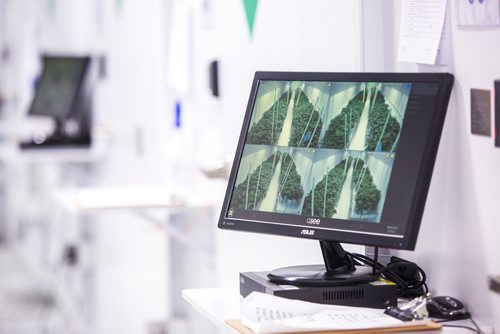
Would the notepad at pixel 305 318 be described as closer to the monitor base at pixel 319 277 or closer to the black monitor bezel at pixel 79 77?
the monitor base at pixel 319 277

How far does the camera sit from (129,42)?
13.4 feet

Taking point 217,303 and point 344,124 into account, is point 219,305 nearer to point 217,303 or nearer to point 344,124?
point 217,303

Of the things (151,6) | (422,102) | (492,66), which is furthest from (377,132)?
(151,6)

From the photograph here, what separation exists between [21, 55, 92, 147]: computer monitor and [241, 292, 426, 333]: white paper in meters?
2.98

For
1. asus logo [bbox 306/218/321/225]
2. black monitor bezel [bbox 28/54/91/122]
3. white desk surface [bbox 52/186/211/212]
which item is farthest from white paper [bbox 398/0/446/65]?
black monitor bezel [bbox 28/54/91/122]

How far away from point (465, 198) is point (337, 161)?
259 mm

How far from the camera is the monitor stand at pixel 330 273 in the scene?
1763 millimetres

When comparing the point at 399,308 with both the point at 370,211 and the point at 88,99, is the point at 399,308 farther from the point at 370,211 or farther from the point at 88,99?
the point at 88,99

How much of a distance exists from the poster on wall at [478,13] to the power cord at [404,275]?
0.48 meters

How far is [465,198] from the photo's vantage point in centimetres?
181

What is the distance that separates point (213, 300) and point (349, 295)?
0.92 feet

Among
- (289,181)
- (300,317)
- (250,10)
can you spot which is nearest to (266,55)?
(250,10)

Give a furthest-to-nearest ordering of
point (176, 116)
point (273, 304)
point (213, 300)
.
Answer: point (176, 116) → point (213, 300) → point (273, 304)

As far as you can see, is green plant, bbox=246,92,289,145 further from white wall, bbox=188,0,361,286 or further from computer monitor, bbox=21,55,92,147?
computer monitor, bbox=21,55,92,147
